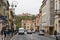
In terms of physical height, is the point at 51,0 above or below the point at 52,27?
above

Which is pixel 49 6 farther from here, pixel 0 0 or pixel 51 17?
pixel 0 0

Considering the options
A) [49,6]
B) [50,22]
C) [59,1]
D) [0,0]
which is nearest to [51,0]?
[49,6]

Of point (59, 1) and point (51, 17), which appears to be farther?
point (51, 17)

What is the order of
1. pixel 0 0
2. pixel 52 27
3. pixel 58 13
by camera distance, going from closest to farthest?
pixel 0 0 → pixel 58 13 → pixel 52 27

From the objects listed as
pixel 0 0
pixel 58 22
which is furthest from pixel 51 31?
pixel 0 0

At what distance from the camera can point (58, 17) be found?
7188cm

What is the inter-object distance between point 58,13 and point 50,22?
15.0 metres

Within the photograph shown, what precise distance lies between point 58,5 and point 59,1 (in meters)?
1.20

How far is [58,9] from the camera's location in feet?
236

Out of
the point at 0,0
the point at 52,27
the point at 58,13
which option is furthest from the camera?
the point at 52,27

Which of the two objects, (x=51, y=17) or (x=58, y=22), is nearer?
(x=58, y=22)

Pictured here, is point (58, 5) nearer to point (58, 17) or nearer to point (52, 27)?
point (58, 17)

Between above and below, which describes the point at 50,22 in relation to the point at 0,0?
below

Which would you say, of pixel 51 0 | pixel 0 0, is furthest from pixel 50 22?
pixel 0 0
